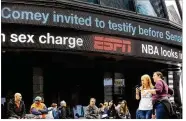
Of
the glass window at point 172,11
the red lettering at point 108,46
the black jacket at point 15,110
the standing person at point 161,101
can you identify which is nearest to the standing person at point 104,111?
the standing person at point 161,101

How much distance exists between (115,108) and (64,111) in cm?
167

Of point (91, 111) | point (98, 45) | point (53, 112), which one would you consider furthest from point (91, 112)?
point (98, 45)

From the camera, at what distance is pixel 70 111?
45.2ft

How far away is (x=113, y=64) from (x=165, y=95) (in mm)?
3338

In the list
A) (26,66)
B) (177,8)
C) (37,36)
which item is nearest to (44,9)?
(37,36)

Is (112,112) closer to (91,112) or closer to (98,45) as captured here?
(91,112)

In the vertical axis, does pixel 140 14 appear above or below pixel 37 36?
above

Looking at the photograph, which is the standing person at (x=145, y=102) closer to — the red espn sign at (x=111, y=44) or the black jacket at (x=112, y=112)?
the black jacket at (x=112, y=112)

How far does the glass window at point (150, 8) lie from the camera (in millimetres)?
15141

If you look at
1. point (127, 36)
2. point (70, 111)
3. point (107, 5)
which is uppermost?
point (107, 5)

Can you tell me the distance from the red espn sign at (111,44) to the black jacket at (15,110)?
9.24 ft

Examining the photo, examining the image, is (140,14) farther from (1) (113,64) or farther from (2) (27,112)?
(2) (27,112)

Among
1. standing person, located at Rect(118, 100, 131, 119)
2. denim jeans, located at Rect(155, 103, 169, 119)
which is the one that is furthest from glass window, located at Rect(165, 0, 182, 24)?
denim jeans, located at Rect(155, 103, 169, 119)

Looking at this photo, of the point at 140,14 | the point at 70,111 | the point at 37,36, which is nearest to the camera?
the point at 37,36
